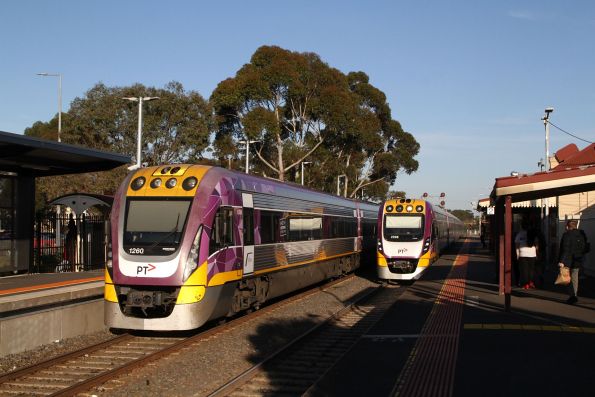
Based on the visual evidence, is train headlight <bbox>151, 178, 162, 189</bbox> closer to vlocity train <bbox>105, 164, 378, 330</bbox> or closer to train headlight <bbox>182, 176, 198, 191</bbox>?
vlocity train <bbox>105, 164, 378, 330</bbox>

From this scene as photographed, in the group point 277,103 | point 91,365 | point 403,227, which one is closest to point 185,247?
point 91,365

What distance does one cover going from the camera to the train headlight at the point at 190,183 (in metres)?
10.3

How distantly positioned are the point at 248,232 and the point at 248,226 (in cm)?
12

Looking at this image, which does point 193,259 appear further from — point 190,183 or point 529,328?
point 529,328

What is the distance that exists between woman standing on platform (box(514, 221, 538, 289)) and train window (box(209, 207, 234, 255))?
9202 millimetres

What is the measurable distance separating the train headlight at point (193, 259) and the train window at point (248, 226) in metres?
1.91

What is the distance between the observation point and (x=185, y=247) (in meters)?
9.73

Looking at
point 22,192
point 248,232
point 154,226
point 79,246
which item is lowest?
point 79,246

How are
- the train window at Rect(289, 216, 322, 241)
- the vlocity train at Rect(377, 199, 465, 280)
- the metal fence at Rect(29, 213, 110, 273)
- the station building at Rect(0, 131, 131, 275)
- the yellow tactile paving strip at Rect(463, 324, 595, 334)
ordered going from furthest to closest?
the vlocity train at Rect(377, 199, 465, 280), the metal fence at Rect(29, 213, 110, 273), the train window at Rect(289, 216, 322, 241), the station building at Rect(0, 131, 131, 275), the yellow tactile paving strip at Rect(463, 324, 595, 334)

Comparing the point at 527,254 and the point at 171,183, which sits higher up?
the point at 171,183

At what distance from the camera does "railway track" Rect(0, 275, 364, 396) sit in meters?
7.30

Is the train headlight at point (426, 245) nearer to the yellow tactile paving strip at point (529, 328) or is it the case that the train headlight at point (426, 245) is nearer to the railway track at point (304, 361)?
the railway track at point (304, 361)

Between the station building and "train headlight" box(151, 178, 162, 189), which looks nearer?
"train headlight" box(151, 178, 162, 189)

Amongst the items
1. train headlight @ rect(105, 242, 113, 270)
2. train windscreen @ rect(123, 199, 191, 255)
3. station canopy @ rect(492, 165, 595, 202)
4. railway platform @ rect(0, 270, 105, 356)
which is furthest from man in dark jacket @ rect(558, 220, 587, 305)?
railway platform @ rect(0, 270, 105, 356)
